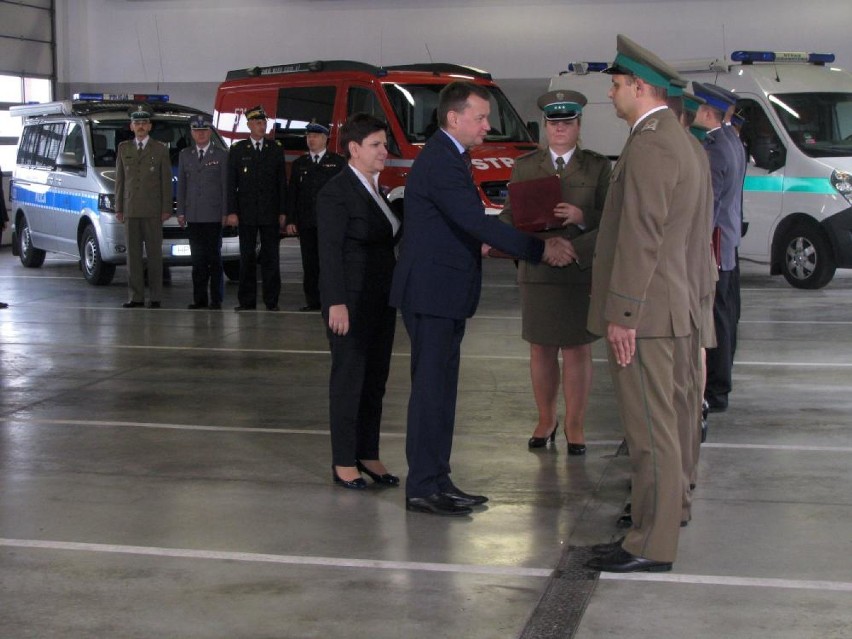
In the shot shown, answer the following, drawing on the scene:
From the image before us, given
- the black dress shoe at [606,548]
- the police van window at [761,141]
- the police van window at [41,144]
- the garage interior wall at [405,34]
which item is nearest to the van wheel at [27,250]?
the police van window at [41,144]

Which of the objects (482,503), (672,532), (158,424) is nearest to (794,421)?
(482,503)

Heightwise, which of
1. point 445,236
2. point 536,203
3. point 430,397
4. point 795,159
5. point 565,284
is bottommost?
point 430,397

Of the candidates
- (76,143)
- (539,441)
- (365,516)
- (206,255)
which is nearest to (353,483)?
(365,516)

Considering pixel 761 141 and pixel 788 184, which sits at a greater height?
pixel 761 141

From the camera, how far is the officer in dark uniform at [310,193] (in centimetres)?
1266

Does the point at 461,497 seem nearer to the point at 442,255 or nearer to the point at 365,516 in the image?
the point at 365,516

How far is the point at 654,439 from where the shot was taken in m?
4.64

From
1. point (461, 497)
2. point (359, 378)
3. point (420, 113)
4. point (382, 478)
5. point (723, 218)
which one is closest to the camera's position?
point (461, 497)

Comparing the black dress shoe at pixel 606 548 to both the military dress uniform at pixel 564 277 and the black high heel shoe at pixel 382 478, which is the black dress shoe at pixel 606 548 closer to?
the black high heel shoe at pixel 382 478

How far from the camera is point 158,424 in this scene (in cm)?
754

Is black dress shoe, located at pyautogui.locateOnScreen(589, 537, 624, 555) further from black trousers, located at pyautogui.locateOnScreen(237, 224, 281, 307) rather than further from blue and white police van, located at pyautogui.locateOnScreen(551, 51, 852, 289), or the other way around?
blue and white police van, located at pyautogui.locateOnScreen(551, 51, 852, 289)

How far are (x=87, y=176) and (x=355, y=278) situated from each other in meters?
9.61

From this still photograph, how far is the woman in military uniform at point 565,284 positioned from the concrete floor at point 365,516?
0.35m

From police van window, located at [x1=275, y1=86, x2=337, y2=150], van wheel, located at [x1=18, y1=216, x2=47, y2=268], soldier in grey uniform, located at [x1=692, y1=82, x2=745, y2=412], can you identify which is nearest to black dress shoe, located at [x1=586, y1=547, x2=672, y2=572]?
soldier in grey uniform, located at [x1=692, y1=82, x2=745, y2=412]
